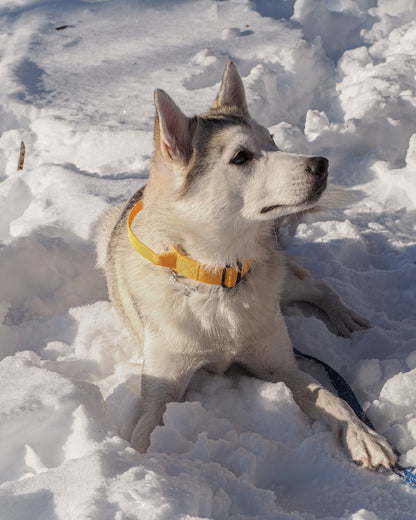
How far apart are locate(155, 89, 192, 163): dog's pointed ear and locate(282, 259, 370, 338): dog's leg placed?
1.47 metres

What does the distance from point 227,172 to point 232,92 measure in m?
0.75

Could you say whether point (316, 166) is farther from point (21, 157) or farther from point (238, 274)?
point (21, 157)

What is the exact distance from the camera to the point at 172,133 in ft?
8.09

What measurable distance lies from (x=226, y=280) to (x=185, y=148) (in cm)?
70

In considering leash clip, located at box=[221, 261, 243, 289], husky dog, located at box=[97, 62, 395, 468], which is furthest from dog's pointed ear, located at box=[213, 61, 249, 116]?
leash clip, located at box=[221, 261, 243, 289]

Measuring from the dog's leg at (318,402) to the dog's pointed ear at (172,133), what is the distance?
3.70 ft

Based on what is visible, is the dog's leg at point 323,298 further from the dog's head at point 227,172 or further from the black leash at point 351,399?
→ the dog's head at point 227,172

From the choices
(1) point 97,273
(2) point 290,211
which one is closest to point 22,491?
(2) point 290,211

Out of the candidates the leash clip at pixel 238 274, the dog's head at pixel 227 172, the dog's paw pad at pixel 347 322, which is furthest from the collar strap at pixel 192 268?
the dog's paw pad at pixel 347 322

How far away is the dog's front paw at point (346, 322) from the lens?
3.48 m

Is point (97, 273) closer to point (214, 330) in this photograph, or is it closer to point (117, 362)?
point (117, 362)

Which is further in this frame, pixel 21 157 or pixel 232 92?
pixel 21 157

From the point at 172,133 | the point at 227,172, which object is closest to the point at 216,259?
the point at 227,172

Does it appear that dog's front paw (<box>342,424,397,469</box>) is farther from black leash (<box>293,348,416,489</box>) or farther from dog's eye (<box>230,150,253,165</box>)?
dog's eye (<box>230,150,253,165</box>)
